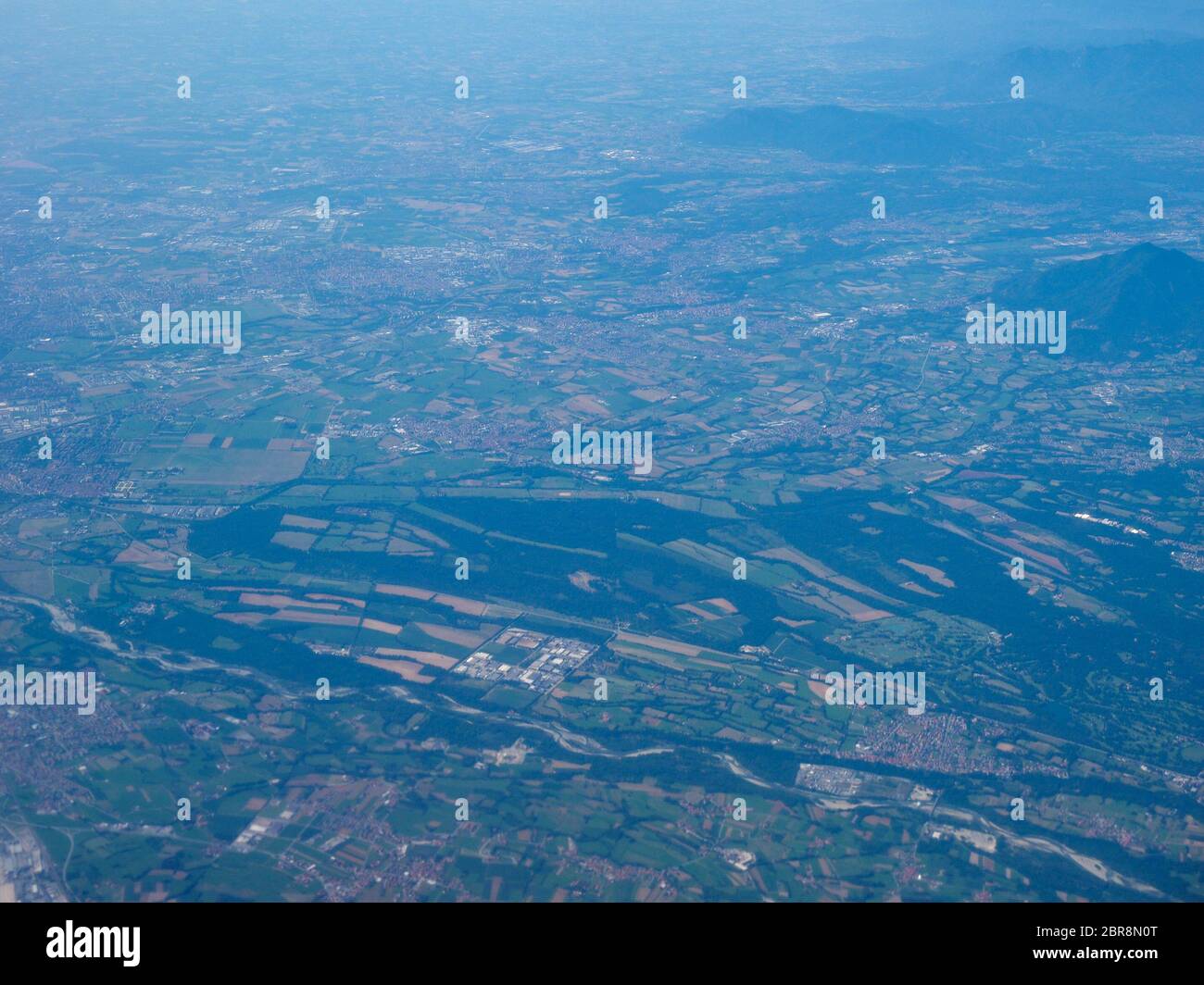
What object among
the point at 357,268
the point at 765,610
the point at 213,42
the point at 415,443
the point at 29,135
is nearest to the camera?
the point at 765,610

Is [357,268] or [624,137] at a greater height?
[624,137]

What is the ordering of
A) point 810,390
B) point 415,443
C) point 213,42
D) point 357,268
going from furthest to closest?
point 213,42, point 357,268, point 810,390, point 415,443

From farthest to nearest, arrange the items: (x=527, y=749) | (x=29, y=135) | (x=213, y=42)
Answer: (x=213, y=42)
(x=29, y=135)
(x=527, y=749)

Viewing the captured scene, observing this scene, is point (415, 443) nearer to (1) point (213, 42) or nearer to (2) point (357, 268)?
(2) point (357, 268)

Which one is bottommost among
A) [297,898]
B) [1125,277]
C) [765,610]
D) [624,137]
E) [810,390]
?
[297,898]

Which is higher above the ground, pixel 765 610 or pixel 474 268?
pixel 474 268

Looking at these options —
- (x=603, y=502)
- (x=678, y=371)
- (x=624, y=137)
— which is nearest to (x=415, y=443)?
(x=603, y=502)

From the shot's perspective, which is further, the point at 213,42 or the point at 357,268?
the point at 213,42

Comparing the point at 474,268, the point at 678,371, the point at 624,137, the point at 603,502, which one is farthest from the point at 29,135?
the point at 603,502

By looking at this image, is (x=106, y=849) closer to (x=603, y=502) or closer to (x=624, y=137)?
(x=603, y=502)
